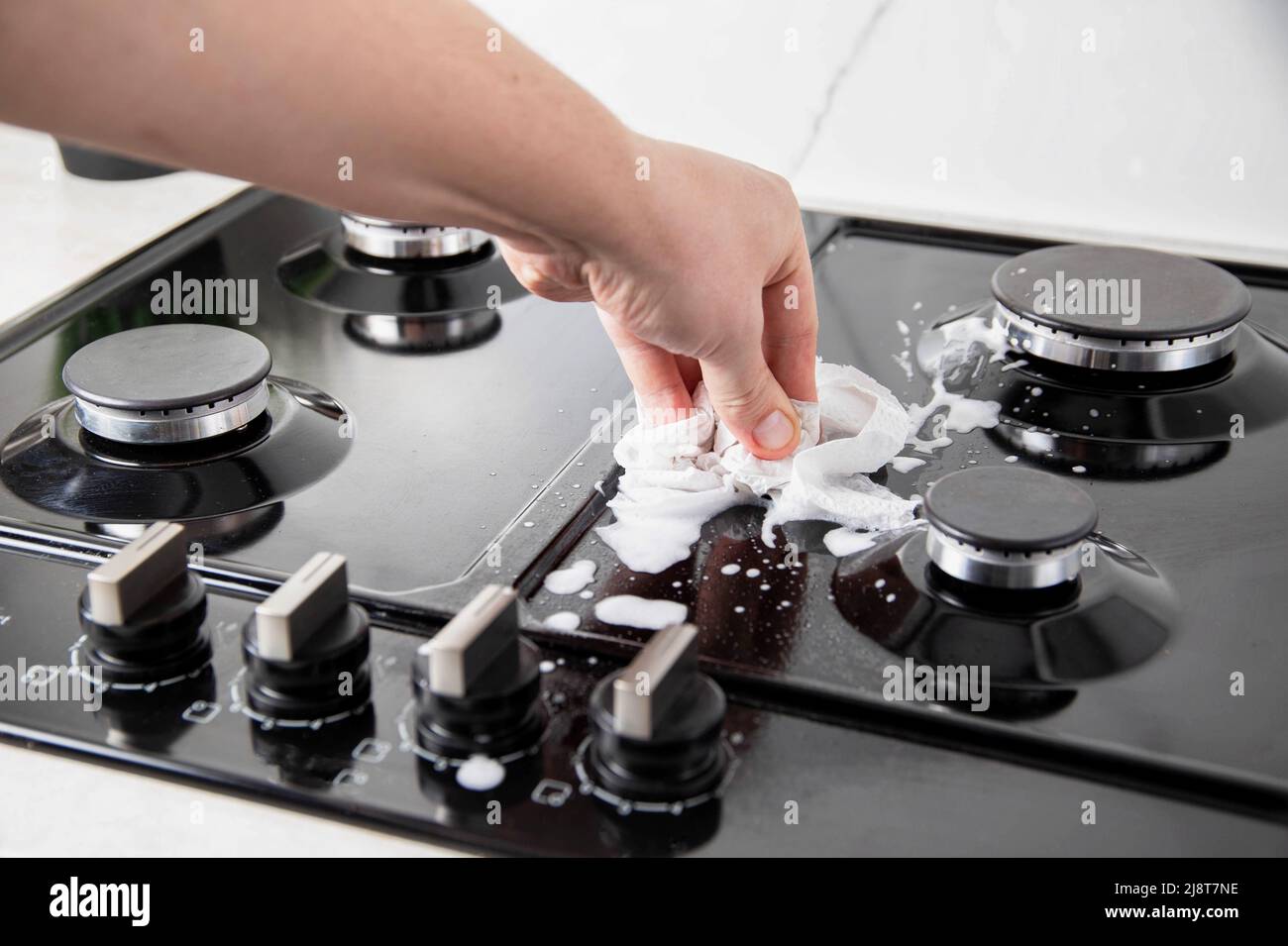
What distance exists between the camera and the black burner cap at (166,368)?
0.76m

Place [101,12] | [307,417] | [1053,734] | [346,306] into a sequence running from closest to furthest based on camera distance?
1. [101,12]
2. [1053,734]
3. [307,417]
4. [346,306]

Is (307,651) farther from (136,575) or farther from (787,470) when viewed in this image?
(787,470)

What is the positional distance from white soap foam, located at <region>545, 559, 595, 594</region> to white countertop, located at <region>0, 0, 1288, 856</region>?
518mm

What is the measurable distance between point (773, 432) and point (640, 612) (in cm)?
15

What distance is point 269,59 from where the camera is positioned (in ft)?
1.54

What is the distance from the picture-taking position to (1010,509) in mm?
630

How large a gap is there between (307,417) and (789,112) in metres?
0.54

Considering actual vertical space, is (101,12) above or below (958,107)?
above

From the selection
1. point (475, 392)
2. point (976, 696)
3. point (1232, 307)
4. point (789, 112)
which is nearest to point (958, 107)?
point (789, 112)

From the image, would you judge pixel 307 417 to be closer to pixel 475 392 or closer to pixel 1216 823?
pixel 475 392

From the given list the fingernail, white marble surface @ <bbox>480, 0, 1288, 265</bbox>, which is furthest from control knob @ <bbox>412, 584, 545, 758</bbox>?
white marble surface @ <bbox>480, 0, 1288, 265</bbox>

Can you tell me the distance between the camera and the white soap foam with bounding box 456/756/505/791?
1.71ft

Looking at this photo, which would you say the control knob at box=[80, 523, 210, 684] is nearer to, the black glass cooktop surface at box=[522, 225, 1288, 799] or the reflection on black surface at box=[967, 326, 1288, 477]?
the black glass cooktop surface at box=[522, 225, 1288, 799]

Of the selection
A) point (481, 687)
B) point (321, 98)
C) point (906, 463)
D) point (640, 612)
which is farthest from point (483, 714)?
point (906, 463)
